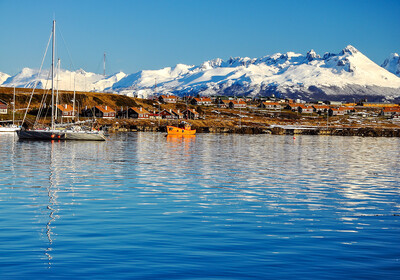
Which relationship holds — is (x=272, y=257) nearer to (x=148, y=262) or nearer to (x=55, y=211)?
(x=148, y=262)

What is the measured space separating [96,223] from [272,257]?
8344 mm

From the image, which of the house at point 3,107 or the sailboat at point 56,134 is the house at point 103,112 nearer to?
the house at point 3,107

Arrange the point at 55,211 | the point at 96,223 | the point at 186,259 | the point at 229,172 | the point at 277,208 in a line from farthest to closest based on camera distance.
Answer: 1. the point at 229,172
2. the point at 277,208
3. the point at 55,211
4. the point at 96,223
5. the point at 186,259

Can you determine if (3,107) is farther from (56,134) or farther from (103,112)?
(56,134)

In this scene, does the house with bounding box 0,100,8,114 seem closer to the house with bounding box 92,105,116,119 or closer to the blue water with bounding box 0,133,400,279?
the house with bounding box 92,105,116,119

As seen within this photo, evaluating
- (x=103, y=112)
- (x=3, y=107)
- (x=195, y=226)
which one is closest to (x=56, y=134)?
(x=195, y=226)

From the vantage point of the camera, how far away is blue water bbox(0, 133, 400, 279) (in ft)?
51.5

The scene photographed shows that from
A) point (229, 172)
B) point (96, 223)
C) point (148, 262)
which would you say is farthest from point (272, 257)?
point (229, 172)

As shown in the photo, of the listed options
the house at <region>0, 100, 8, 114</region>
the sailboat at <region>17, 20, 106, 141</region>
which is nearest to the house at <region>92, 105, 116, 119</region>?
the house at <region>0, 100, 8, 114</region>

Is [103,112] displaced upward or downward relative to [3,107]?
downward

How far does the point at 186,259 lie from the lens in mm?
16562

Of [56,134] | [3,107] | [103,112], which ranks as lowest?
[56,134]

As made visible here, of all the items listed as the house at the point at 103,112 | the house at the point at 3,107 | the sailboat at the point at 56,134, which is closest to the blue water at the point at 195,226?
the sailboat at the point at 56,134

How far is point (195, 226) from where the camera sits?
21.8 metres
